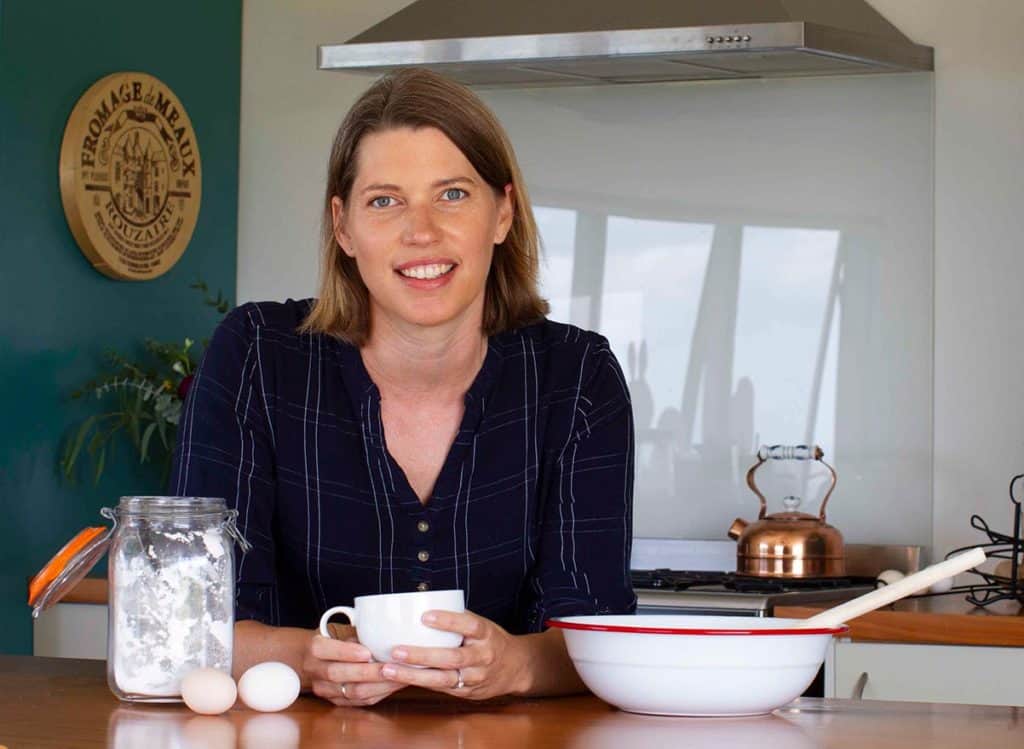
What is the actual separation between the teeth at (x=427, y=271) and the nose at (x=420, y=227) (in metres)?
0.03

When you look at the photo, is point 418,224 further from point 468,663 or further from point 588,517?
point 468,663

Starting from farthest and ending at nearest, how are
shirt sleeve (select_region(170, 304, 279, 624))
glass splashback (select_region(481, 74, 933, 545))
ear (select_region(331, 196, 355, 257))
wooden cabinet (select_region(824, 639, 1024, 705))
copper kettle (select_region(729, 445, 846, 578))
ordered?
glass splashback (select_region(481, 74, 933, 545)) < copper kettle (select_region(729, 445, 846, 578)) < wooden cabinet (select_region(824, 639, 1024, 705)) < ear (select_region(331, 196, 355, 257)) < shirt sleeve (select_region(170, 304, 279, 624))

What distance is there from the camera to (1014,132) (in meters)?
3.28

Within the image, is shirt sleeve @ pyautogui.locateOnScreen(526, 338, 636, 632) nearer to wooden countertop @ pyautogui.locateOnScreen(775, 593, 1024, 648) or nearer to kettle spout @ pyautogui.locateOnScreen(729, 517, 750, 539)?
wooden countertop @ pyautogui.locateOnScreen(775, 593, 1024, 648)

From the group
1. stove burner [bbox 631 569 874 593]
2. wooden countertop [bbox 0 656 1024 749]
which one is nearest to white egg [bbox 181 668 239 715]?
wooden countertop [bbox 0 656 1024 749]

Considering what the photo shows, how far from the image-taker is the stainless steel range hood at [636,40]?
3.01 metres

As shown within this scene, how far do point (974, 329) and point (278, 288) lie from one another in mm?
1541

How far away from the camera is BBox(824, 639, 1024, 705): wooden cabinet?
256 centimetres

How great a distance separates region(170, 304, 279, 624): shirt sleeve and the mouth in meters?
0.20

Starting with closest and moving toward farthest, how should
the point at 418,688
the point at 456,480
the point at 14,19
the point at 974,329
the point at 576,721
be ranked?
the point at 576,721 → the point at 418,688 → the point at 456,480 → the point at 14,19 → the point at 974,329

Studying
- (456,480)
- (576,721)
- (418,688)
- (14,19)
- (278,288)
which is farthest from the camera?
(278,288)

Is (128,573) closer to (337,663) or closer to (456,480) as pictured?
(337,663)

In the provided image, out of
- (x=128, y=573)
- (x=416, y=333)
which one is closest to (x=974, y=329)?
(x=416, y=333)

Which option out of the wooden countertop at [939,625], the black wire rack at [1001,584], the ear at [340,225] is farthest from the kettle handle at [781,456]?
the ear at [340,225]
